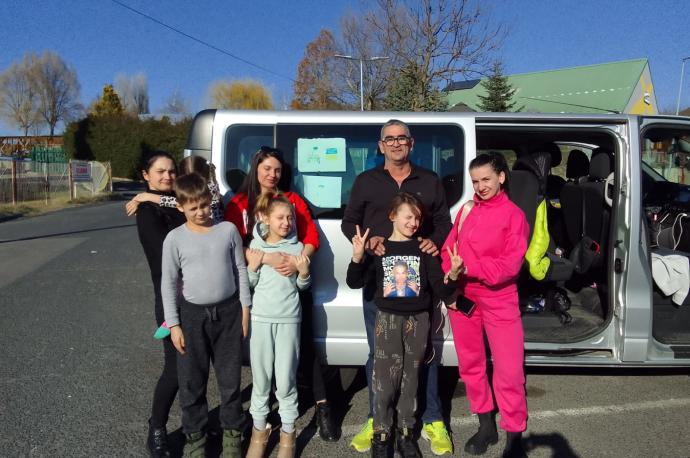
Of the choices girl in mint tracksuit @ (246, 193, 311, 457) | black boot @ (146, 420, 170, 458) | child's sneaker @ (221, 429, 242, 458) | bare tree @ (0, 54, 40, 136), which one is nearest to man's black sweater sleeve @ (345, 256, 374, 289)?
girl in mint tracksuit @ (246, 193, 311, 457)

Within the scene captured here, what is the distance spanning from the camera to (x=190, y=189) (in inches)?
110

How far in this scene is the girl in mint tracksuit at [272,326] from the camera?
9.80 ft

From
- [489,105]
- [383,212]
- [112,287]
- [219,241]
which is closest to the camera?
[219,241]

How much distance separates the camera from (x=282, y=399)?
9.93ft

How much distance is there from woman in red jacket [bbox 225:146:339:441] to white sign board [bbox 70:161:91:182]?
77.2 feet

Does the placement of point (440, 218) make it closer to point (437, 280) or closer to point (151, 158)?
point (437, 280)

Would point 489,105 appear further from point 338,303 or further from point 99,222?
point 338,303

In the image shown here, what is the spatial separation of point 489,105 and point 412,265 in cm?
2933

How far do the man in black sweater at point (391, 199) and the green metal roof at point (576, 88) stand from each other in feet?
108

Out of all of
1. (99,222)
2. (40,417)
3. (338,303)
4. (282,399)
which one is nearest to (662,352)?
(338,303)

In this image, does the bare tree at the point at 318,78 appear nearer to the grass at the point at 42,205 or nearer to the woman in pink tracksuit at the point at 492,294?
the grass at the point at 42,205

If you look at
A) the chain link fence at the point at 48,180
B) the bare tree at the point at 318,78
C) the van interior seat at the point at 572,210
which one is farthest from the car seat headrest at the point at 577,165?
the bare tree at the point at 318,78

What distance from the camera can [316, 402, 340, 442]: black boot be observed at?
11.0 feet

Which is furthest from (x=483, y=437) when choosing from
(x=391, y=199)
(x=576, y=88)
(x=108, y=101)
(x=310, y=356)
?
(x=108, y=101)
